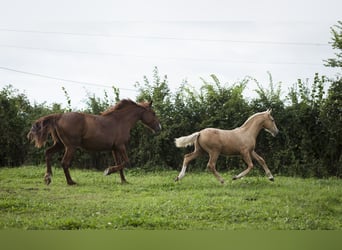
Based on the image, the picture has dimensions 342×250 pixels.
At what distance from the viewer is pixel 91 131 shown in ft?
35.4

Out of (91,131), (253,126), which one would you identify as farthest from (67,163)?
(253,126)

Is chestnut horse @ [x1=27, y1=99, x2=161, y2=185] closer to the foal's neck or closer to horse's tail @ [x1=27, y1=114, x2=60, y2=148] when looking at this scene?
horse's tail @ [x1=27, y1=114, x2=60, y2=148]

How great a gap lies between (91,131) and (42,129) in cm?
108

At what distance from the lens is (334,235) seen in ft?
13.0

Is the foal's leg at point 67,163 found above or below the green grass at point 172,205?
above

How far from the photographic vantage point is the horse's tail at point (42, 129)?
33.8 ft

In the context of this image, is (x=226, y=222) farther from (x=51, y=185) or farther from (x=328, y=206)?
(x=51, y=185)

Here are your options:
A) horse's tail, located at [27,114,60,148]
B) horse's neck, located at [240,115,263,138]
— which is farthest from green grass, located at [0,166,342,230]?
horse's neck, located at [240,115,263,138]

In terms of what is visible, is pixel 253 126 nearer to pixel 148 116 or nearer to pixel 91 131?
pixel 148 116

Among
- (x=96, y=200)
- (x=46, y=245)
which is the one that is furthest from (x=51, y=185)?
(x=46, y=245)

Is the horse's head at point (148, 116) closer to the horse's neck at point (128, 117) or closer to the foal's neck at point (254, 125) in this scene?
the horse's neck at point (128, 117)

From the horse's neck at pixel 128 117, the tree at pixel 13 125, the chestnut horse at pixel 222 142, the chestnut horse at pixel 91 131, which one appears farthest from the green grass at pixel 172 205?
the tree at pixel 13 125

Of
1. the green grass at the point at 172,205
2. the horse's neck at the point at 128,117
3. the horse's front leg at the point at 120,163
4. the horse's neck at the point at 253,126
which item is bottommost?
the green grass at the point at 172,205

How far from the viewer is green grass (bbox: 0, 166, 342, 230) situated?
607cm
